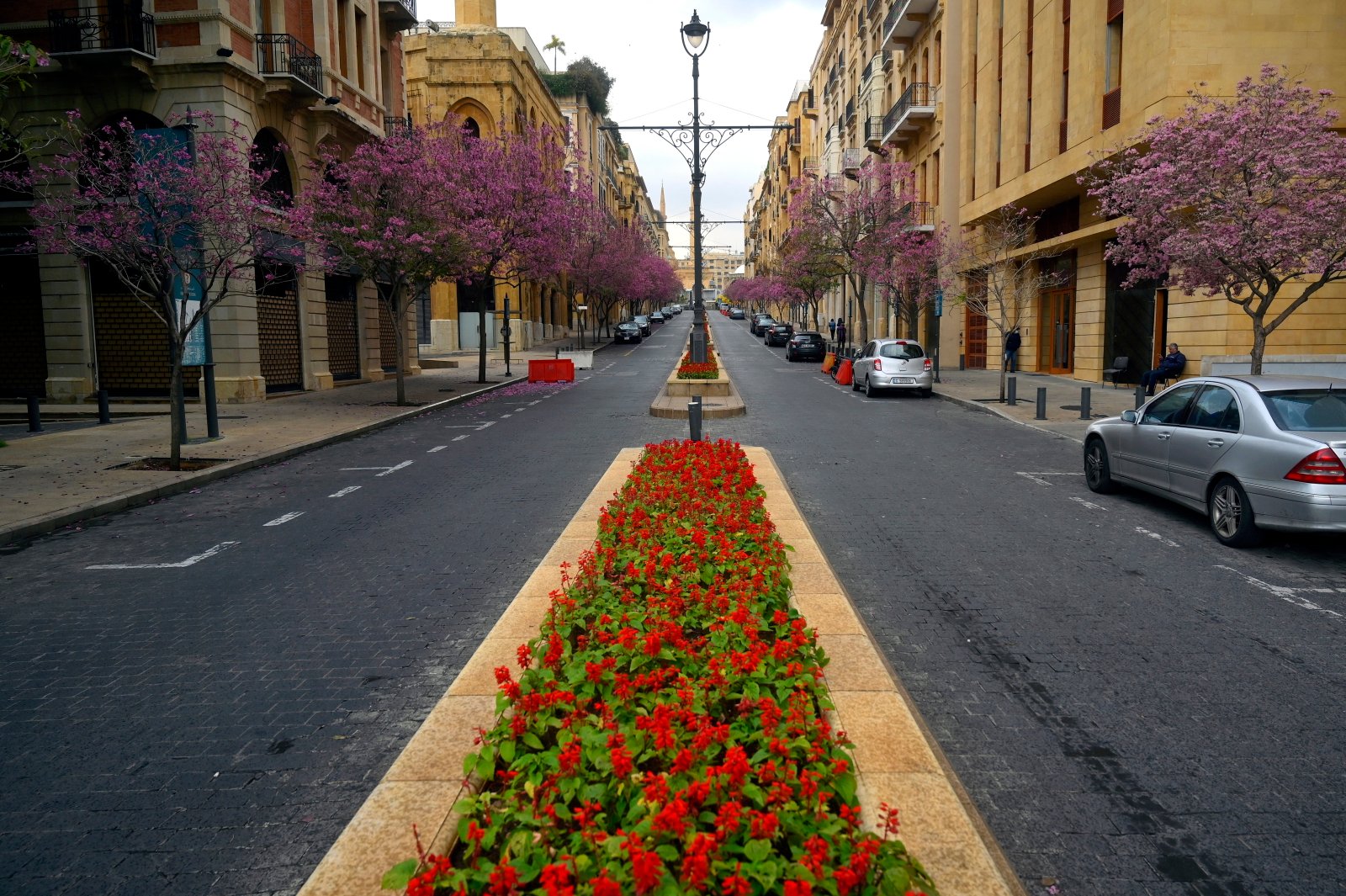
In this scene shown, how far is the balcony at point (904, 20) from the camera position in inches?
1564

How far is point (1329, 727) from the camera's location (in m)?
4.36

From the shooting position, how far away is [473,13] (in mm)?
57875

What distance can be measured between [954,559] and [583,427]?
11182 mm

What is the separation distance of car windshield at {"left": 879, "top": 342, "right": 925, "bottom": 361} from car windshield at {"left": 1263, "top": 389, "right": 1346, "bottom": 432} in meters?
17.0

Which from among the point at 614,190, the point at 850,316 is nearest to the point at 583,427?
the point at 850,316

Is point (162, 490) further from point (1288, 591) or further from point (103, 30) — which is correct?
point (103, 30)

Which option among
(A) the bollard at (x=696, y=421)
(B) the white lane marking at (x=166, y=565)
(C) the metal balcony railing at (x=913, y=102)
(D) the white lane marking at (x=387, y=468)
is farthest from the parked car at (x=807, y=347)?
(B) the white lane marking at (x=166, y=565)

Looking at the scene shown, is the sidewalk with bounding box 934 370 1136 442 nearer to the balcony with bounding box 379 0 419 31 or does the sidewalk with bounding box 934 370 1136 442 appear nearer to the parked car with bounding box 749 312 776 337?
the balcony with bounding box 379 0 419 31

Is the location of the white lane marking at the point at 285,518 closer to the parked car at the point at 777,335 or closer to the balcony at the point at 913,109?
the balcony at the point at 913,109

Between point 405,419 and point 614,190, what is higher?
point 614,190

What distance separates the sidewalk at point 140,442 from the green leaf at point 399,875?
8198 millimetres

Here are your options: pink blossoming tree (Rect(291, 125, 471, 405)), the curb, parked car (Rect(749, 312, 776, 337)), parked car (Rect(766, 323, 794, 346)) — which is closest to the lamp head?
pink blossoming tree (Rect(291, 125, 471, 405))

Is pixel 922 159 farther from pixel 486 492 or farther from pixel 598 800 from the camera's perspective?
pixel 598 800

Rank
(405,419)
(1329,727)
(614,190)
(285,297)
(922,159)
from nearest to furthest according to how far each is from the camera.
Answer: (1329,727), (405,419), (285,297), (922,159), (614,190)
